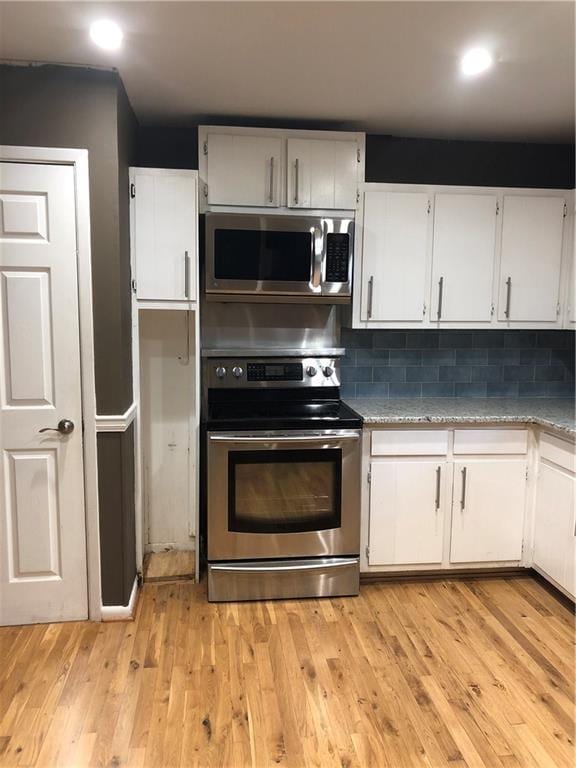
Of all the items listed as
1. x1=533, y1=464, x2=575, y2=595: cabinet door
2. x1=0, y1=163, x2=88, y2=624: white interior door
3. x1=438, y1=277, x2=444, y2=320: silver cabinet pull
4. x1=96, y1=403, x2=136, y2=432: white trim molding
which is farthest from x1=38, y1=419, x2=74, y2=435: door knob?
x1=533, y1=464, x2=575, y2=595: cabinet door

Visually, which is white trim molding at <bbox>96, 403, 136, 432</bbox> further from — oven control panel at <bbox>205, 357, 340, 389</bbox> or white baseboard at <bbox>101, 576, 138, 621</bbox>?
white baseboard at <bbox>101, 576, 138, 621</bbox>

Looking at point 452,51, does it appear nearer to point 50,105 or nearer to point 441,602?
point 50,105

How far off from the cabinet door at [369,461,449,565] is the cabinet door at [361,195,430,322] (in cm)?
85

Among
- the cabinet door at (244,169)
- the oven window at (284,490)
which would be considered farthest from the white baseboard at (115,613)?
the cabinet door at (244,169)

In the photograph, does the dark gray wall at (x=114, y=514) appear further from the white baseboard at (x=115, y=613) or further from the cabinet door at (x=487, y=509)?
the cabinet door at (x=487, y=509)

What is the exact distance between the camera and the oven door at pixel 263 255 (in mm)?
2773

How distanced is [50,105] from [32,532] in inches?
73.6

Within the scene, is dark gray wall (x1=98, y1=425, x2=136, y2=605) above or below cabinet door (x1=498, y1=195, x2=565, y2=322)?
below

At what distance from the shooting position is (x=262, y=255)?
2.81 meters

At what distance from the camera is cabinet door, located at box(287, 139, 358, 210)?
2.84 metres

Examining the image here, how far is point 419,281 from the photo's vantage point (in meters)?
3.05

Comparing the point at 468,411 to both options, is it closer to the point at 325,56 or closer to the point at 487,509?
the point at 487,509

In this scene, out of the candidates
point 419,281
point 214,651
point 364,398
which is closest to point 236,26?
point 419,281

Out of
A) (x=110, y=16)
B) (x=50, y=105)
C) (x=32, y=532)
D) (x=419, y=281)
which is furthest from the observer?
(x=419, y=281)
